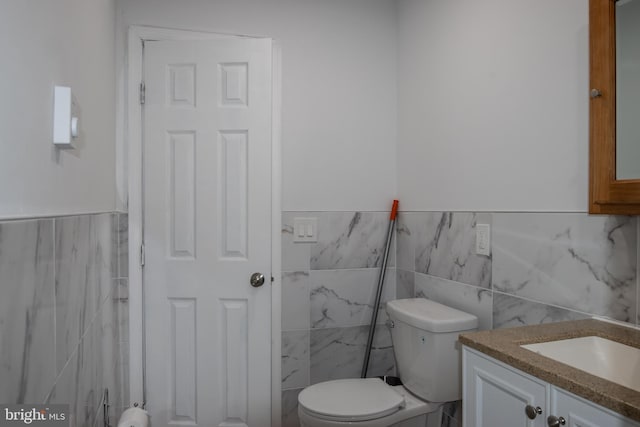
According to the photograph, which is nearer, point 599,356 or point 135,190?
point 599,356

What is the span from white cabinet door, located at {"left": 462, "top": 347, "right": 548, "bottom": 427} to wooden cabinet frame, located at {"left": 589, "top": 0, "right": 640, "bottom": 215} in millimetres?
521

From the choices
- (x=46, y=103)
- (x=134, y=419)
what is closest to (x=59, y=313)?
(x=46, y=103)

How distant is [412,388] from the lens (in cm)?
175

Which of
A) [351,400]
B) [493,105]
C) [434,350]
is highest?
[493,105]

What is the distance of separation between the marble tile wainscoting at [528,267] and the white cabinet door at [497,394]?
40 cm

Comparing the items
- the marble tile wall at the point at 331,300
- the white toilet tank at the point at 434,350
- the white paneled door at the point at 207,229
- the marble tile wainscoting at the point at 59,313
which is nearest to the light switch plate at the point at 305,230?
the marble tile wall at the point at 331,300

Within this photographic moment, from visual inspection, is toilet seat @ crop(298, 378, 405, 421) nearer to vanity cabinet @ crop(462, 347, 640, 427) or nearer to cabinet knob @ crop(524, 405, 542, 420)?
vanity cabinet @ crop(462, 347, 640, 427)

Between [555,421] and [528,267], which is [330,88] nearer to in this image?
[528,267]

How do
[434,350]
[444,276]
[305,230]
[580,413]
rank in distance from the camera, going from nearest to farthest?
[580,413]
[434,350]
[444,276]
[305,230]

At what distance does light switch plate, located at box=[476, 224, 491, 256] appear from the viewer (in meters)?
1.67

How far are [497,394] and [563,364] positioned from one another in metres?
0.21

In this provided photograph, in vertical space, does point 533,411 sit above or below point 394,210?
below

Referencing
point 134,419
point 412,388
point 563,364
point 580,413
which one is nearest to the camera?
point 580,413

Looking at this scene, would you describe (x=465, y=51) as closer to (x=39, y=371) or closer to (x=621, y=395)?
(x=621, y=395)
